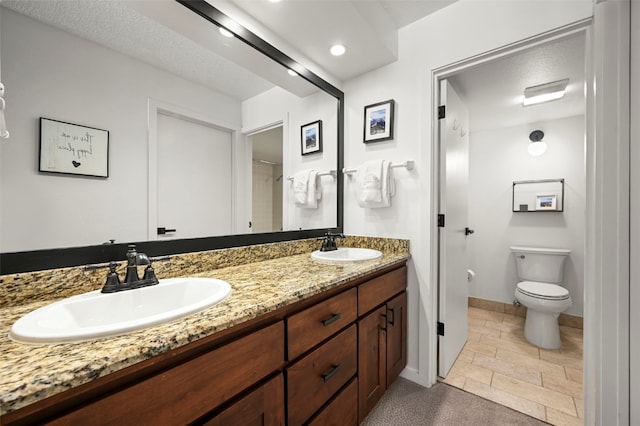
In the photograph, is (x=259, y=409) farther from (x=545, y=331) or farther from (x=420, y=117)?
(x=545, y=331)

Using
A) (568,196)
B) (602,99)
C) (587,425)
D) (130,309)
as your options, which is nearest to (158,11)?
(130,309)

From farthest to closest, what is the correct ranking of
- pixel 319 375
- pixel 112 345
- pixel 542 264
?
1. pixel 542 264
2. pixel 319 375
3. pixel 112 345

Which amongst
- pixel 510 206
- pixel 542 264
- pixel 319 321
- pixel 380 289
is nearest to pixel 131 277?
pixel 319 321

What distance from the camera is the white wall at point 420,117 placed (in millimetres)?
1526

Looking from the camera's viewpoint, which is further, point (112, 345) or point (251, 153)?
point (251, 153)

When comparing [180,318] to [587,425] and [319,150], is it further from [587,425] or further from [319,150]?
[587,425]

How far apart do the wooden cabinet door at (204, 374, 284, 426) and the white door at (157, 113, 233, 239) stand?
28.9 inches

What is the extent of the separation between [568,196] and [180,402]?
3.49 meters

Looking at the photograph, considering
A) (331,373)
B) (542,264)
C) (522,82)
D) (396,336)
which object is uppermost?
(522,82)

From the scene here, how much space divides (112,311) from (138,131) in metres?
0.68

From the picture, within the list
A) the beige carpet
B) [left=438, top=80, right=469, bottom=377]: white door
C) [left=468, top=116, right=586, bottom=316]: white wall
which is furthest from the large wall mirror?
[left=468, top=116, right=586, bottom=316]: white wall

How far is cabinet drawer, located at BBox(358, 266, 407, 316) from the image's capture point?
4.22 ft

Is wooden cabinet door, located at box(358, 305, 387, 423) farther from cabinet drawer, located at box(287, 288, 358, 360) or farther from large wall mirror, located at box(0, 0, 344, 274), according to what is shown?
large wall mirror, located at box(0, 0, 344, 274)

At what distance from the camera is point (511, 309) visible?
2877 millimetres
